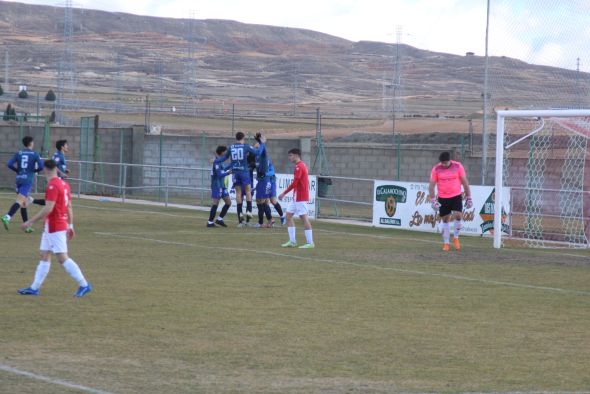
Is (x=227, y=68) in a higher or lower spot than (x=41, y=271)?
higher

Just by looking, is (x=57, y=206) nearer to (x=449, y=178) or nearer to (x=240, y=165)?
(x=449, y=178)

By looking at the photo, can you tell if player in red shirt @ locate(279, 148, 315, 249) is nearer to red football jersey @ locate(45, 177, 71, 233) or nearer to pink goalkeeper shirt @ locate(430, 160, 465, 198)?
pink goalkeeper shirt @ locate(430, 160, 465, 198)

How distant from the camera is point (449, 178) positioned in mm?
20609

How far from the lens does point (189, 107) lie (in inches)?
3511

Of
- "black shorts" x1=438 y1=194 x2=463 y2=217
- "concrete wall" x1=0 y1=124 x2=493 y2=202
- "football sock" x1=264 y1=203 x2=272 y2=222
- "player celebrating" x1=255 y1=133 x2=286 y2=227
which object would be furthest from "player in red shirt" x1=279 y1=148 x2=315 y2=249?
"concrete wall" x1=0 y1=124 x2=493 y2=202

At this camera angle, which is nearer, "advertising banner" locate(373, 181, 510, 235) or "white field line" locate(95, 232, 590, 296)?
"white field line" locate(95, 232, 590, 296)

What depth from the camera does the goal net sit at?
72.0 ft

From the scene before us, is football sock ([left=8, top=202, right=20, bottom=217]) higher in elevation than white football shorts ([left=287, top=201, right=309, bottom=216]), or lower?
lower

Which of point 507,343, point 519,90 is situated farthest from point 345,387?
point 519,90

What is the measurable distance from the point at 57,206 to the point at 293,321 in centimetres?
309

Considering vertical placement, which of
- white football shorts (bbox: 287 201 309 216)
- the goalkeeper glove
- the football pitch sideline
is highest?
the goalkeeper glove

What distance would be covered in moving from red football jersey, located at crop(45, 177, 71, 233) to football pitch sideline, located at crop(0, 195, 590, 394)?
87 cm

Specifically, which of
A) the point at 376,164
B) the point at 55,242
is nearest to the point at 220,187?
the point at 55,242

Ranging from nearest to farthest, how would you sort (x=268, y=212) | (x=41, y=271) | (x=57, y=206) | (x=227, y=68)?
(x=57, y=206) < (x=41, y=271) < (x=268, y=212) < (x=227, y=68)
